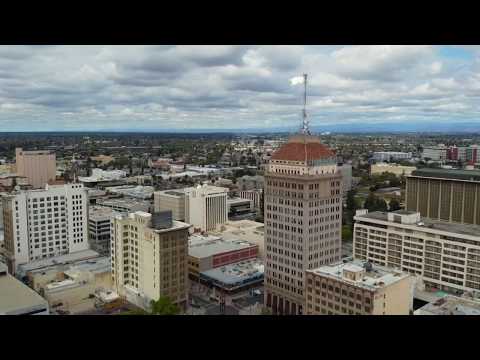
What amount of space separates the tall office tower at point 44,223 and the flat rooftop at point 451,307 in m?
10.7

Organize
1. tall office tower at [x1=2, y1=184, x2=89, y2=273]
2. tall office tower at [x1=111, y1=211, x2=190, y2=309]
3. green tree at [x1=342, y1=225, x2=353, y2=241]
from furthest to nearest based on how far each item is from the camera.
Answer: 1. green tree at [x1=342, y1=225, x2=353, y2=241]
2. tall office tower at [x1=2, y1=184, x2=89, y2=273]
3. tall office tower at [x1=111, y1=211, x2=190, y2=309]

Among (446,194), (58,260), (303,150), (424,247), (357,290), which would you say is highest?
(303,150)

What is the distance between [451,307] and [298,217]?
3915 millimetres

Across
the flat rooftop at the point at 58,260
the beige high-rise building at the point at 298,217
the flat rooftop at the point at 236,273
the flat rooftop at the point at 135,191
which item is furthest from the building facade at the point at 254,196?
the beige high-rise building at the point at 298,217

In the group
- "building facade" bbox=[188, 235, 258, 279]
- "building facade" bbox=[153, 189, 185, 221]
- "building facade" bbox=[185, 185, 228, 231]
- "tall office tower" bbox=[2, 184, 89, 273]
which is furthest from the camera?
"building facade" bbox=[153, 189, 185, 221]

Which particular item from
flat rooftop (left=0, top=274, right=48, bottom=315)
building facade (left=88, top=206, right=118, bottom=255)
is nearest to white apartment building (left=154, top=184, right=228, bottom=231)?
building facade (left=88, top=206, right=118, bottom=255)

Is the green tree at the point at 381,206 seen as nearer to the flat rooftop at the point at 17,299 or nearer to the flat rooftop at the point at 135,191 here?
the flat rooftop at the point at 135,191

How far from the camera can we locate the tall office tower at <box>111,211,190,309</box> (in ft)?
34.9

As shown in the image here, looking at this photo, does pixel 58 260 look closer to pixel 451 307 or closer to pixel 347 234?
pixel 347 234

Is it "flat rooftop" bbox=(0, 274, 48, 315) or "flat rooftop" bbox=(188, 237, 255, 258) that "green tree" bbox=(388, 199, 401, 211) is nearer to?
"flat rooftop" bbox=(188, 237, 255, 258)

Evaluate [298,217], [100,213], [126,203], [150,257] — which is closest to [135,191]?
[126,203]

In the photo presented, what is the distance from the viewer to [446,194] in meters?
16.9

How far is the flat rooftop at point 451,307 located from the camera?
7.55 m

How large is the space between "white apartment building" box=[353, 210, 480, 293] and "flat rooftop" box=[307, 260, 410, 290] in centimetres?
411
